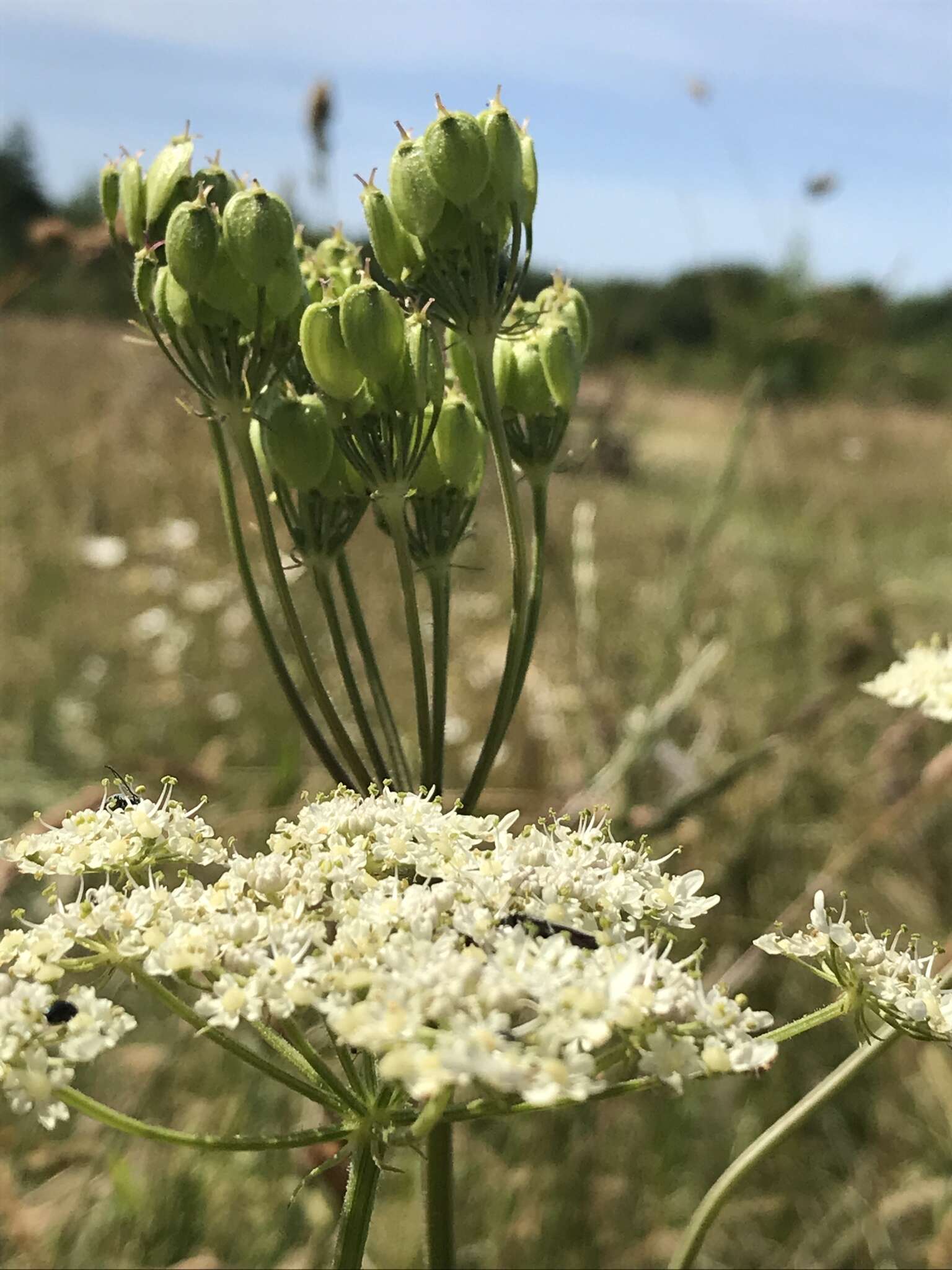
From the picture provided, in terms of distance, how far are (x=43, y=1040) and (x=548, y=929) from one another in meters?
0.57

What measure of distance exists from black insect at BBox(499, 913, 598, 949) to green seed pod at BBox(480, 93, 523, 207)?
0.93 meters

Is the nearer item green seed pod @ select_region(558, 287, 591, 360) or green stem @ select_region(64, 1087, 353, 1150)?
green stem @ select_region(64, 1087, 353, 1150)

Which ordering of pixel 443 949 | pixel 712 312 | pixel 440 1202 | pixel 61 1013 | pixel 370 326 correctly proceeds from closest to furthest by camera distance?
pixel 443 949 → pixel 61 1013 → pixel 370 326 → pixel 440 1202 → pixel 712 312

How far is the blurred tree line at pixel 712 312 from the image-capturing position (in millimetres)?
3705

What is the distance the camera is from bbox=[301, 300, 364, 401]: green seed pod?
4.55 feet

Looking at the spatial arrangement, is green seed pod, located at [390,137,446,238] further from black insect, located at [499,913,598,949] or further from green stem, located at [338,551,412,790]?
black insect, located at [499,913,598,949]

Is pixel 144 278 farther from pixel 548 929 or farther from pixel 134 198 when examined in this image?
pixel 548 929

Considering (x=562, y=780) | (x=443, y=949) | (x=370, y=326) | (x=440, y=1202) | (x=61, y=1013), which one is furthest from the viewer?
(x=562, y=780)

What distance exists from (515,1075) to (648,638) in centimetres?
523

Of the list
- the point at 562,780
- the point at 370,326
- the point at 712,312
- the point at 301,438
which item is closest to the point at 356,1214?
the point at 301,438

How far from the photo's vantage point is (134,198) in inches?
61.6

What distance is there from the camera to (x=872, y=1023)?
106 inches

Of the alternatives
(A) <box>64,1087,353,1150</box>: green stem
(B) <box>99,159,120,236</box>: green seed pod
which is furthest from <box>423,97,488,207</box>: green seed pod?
(A) <box>64,1087,353,1150</box>: green stem

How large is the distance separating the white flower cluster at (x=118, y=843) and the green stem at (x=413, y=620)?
13.4 inches
